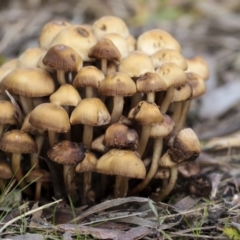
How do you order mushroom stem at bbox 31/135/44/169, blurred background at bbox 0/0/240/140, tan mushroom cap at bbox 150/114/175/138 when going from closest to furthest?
tan mushroom cap at bbox 150/114/175/138
mushroom stem at bbox 31/135/44/169
blurred background at bbox 0/0/240/140

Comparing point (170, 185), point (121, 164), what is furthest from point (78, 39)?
point (170, 185)

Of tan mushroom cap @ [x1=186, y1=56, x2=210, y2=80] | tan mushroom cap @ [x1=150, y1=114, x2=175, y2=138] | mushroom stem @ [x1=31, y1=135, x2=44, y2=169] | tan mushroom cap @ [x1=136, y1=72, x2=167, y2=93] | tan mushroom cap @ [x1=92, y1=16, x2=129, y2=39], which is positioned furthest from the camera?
tan mushroom cap @ [x1=186, y1=56, x2=210, y2=80]

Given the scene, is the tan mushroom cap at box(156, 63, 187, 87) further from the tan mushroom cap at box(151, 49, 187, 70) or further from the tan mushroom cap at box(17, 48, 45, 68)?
the tan mushroom cap at box(17, 48, 45, 68)

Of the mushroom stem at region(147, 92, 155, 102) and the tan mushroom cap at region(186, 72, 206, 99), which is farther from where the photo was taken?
the tan mushroom cap at region(186, 72, 206, 99)

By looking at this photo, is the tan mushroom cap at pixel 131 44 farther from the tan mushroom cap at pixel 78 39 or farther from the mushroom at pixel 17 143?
the mushroom at pixel 17 143

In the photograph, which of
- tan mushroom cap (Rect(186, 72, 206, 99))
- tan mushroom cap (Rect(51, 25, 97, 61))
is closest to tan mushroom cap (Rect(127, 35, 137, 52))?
tan mushroom cap (Rect(51, 25, 97, 61))

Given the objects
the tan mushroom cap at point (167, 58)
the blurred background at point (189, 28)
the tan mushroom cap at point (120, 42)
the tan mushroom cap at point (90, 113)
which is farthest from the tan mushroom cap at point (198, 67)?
the blurred background at point (189, 28)

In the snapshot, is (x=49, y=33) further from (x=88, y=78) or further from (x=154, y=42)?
(x=154, y=42)
